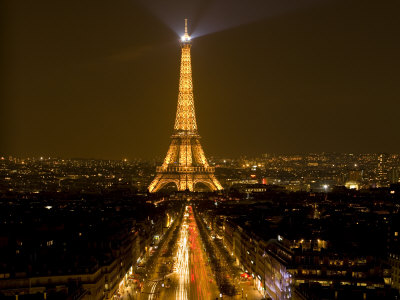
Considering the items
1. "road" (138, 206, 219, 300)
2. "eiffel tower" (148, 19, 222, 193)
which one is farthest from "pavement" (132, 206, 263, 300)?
"eiffel tower" (148, 19, 222, 193)

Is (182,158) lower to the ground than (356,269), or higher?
higher

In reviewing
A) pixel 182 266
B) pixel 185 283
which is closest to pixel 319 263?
pixel 185 283

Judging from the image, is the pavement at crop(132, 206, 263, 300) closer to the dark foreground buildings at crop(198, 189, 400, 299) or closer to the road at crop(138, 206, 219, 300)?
the road at crop(138, 206, 219, 300)

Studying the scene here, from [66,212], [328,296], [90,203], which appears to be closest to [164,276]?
[328,296]

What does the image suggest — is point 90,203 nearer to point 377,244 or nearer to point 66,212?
point 66,212

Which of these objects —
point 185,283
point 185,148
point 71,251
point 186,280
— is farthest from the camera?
point 185,148

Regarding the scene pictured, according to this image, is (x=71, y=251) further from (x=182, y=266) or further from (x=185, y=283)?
(x=182, y=266)

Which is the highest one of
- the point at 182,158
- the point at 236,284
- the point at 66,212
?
the point at 182,158

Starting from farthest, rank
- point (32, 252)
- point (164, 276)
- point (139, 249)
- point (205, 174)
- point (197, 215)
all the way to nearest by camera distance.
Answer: point (205, 174) < point (197, 215) < point (139, 249) < point (164, 276) < point (32, 252)
